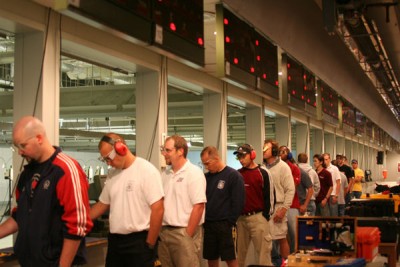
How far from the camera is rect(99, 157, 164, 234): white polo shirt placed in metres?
4.13

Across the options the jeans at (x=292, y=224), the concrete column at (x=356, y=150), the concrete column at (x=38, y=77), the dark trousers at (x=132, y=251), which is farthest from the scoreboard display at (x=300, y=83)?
the concrete column at (x=356, y=150)

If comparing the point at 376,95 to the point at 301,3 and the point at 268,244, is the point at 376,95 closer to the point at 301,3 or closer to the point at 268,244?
the point at 301,3

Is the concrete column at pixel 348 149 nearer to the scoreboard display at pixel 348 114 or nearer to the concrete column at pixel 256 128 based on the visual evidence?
the scoreboard display at pixel 348 114

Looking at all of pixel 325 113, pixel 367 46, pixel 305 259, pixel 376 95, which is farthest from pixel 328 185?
pixel 376 95

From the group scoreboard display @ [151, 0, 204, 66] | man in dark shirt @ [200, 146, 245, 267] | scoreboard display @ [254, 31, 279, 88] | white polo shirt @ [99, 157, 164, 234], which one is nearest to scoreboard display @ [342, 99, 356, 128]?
scoreboard display @ [254, 31, 279, 88]

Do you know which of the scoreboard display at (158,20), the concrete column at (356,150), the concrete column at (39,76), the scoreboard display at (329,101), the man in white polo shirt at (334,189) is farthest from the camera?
the concrete column at (356,150)

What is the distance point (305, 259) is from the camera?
4.76m

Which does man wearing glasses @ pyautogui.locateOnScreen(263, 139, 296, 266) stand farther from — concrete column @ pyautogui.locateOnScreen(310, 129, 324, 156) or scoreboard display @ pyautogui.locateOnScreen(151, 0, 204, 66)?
concrete column @ pyautogui.locateOnScreen(310, 129, 324, 156)

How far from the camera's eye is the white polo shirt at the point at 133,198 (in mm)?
4133

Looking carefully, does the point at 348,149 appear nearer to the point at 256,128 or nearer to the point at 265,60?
the point at 256,128

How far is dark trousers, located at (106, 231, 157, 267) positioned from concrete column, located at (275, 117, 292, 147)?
846 centimetres

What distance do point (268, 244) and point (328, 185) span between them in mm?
4143

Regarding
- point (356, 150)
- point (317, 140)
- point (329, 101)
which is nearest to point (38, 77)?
point (329, 101)

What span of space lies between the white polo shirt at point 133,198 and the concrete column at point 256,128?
21.6ft
